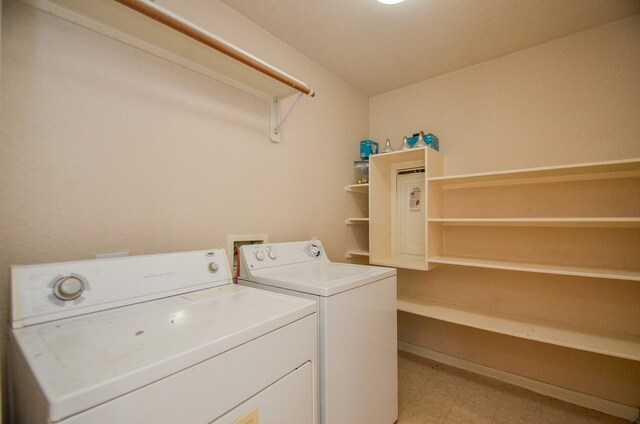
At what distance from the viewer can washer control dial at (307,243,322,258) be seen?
178 cm

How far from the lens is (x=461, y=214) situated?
222 cm

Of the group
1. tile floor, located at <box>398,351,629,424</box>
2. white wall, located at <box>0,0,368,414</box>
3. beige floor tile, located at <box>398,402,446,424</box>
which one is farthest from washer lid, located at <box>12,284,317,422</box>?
tile floor, located at <box>398,351,629,424</box>

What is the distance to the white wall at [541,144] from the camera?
66.4 inches

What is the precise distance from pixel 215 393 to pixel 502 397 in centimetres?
210

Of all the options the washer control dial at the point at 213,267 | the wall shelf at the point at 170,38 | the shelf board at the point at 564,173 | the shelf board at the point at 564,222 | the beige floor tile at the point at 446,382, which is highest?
the wall shelf at the point at 170,38

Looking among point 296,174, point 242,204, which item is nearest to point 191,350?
point 242,204

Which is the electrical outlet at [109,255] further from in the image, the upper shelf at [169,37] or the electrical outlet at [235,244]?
the upper shelf at [169,37]

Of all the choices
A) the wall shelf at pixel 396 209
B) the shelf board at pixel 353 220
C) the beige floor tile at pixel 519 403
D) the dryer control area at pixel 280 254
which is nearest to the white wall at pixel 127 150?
the dryer control area at pixel 280 254

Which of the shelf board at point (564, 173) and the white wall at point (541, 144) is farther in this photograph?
the white wall at point (541, 144)

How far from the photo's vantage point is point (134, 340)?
697 mm

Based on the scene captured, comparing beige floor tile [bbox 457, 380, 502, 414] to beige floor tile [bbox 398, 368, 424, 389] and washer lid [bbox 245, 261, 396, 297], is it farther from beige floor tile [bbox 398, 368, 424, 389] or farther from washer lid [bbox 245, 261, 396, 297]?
washer lid [bbox 245, 261, 396, 297]

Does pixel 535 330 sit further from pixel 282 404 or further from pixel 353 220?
pixel 282 404

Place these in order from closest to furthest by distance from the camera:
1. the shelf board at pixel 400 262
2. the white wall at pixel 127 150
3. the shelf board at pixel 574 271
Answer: the white wall at pixel 127 150, the shelf board at pixel 574 271, the shelf board at pixel 400 262

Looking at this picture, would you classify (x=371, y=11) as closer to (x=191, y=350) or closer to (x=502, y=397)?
(x=191, y=350)
